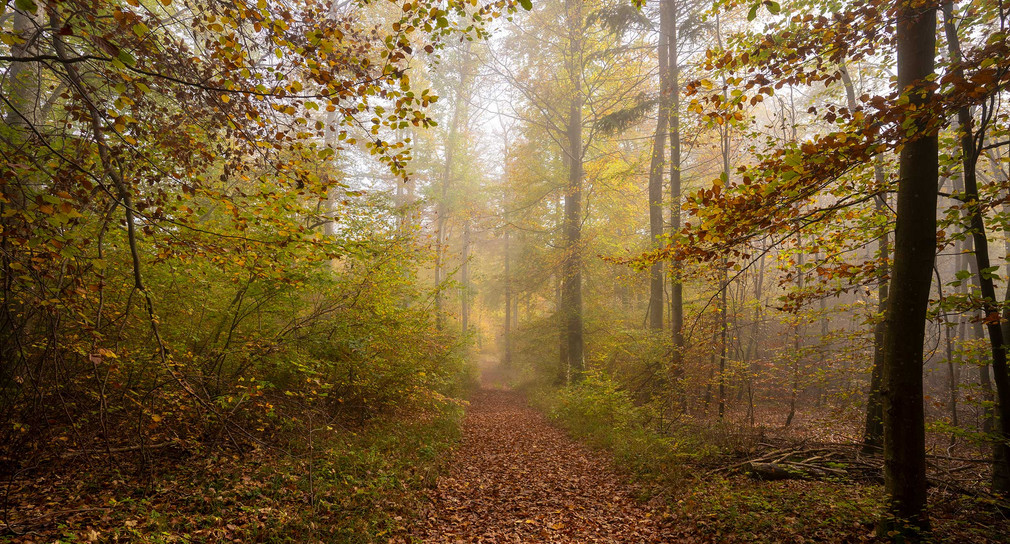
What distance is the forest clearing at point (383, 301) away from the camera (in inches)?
144

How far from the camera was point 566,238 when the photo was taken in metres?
15.4

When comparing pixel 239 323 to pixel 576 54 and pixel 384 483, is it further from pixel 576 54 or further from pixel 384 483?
pixel 576 54

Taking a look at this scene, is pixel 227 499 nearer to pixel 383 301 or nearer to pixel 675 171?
pixel 383 301

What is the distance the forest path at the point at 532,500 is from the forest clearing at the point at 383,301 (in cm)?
6

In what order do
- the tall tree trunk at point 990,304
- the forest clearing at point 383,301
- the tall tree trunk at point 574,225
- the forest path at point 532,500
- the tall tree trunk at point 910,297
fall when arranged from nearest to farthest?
1. the forest clearing at point 383,301
2. the tall tree trunk at point 910,297
3. the tall tree trunk at point 990,304
4. the forest path at point 532,500
5. the tall tree trunk at point 574,225

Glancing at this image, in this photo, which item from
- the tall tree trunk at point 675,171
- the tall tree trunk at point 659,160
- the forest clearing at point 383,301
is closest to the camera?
the forest clearing at point 383,301

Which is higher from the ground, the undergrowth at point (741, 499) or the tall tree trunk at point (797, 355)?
the tall tree trunk at point (797, 355)

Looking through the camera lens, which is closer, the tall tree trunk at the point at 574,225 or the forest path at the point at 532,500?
the forest path at the point at 532,500

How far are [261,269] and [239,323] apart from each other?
202 centimetres

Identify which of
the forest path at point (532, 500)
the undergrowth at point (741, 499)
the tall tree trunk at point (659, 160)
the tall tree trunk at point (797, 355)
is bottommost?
the forest path at point (532, 500)

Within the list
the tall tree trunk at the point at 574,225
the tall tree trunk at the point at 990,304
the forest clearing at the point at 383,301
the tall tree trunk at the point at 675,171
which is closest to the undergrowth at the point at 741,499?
the forest clearing at the point at 383,301

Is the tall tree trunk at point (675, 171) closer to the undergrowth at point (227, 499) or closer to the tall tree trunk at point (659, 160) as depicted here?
the tall tree trunk at point (659, 160)

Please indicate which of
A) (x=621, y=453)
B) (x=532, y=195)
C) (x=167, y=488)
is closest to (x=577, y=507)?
(x=621, y=453)

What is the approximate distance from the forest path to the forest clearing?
0.20 ft
